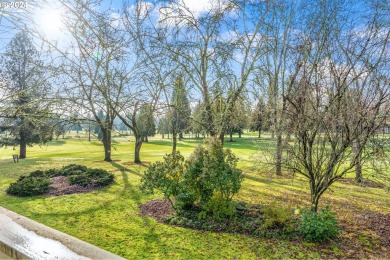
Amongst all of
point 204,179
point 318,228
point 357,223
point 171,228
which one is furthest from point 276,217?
point 171,228

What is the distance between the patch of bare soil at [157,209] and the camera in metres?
5.69

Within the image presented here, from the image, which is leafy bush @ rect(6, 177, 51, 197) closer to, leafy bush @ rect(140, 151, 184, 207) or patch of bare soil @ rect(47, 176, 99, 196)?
patch of bare soil @ rect(47, 176, 99, 196)

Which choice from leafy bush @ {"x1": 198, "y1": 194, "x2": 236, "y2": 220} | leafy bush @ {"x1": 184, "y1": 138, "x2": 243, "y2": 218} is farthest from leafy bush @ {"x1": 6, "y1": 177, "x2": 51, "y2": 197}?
leafy bush @ {"x1": 198, "y1": 194, "x2": 236, "y2": 220}

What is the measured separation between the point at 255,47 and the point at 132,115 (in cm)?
638

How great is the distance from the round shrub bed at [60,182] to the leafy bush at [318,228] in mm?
6604

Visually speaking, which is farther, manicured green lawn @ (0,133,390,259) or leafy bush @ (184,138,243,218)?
leafy bush @ (184,138,243,218)

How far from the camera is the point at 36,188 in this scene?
7.50 metres

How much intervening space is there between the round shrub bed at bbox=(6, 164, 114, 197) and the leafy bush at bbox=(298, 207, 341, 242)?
260 inches

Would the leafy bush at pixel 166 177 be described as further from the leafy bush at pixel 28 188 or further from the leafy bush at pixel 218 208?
the leafy bush at pixel 28 188

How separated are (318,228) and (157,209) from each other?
142 inches

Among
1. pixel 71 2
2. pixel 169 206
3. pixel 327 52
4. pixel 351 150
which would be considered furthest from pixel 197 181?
pixel 71 2

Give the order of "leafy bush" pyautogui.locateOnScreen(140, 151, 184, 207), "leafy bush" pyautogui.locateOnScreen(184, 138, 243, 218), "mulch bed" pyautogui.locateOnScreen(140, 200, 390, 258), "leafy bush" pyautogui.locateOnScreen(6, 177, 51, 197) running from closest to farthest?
"mulch bed" pyautogui.locateOnScreen(140, 200, 390, 258)
"leafy bush" pyautogui.locateOnScreen(184, 138, 243, 218)
"leafy bush" pyautogui.locateOnScreen(140, 151, 184, 207)
"leafy bush" pyautogui.locateOnScreen(6, 177, 51, 197)

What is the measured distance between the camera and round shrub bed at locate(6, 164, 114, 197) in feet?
24.7

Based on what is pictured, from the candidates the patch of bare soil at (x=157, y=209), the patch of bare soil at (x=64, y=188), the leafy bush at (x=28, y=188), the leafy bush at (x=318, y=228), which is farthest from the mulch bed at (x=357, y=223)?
the leafy bush at (x=28, y=188)
